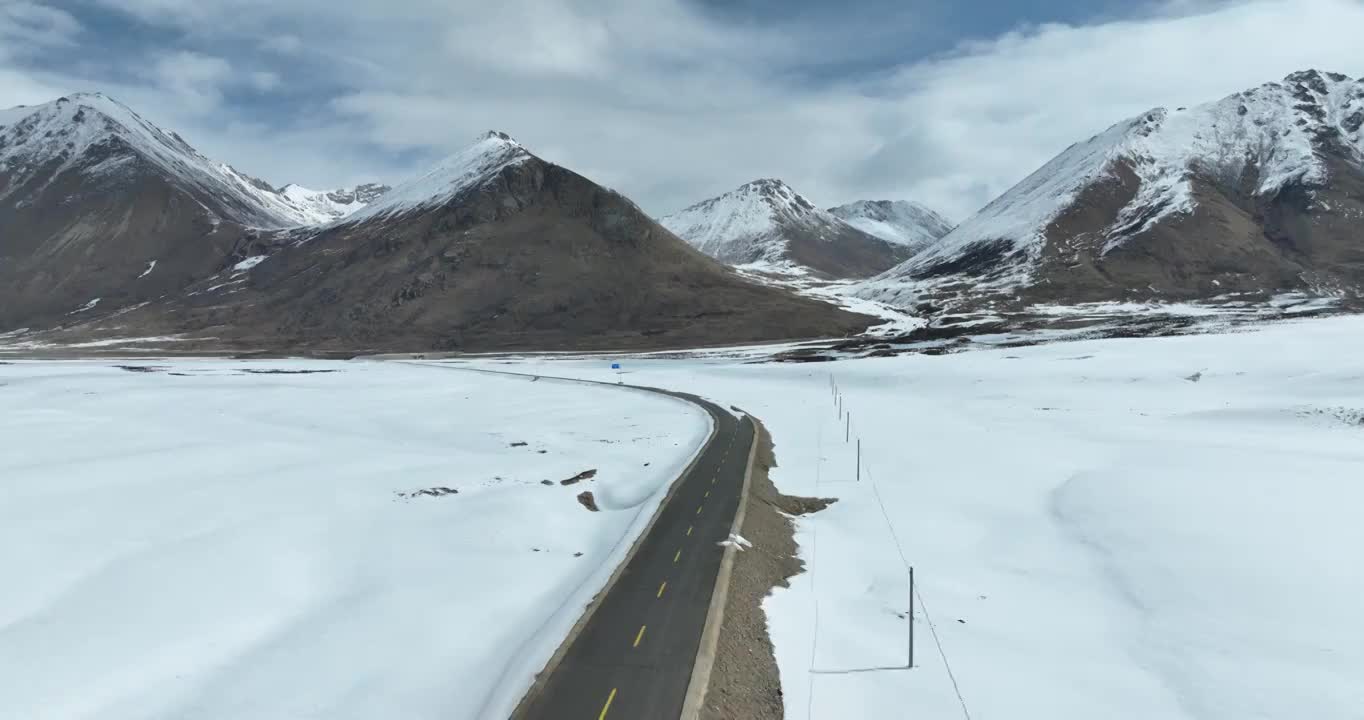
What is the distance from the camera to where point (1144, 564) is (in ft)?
90.2

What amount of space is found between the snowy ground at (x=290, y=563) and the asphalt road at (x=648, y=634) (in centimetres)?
104

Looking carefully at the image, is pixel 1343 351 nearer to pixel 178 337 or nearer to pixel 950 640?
pixel 950 640

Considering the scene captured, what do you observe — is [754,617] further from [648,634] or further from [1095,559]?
[1095,559]

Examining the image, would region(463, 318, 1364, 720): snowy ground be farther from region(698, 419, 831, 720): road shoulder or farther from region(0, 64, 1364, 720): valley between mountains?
region(698, 419, 831, 720): road shoulder

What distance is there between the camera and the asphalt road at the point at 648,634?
17766 millimetres

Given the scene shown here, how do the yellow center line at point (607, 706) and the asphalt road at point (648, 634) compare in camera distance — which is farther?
the asphalt road at point (648, 634)

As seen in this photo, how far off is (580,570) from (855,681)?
11.4 meters

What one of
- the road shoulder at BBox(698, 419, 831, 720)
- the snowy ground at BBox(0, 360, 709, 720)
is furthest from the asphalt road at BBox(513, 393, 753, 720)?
the snowy ground at BBox(0, 360, 709, 720)

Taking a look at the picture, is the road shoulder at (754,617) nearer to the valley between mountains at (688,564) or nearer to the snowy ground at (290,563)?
the valley between mountains at (688,564)

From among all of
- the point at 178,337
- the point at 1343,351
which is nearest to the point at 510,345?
the point at 178,337

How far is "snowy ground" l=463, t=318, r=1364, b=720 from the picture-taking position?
1959cm

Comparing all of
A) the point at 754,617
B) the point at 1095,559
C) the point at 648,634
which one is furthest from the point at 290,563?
the point at 1095,559

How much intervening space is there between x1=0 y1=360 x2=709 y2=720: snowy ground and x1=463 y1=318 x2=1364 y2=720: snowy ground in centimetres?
942

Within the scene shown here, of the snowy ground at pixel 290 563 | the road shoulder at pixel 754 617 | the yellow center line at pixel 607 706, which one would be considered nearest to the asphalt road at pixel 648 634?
the yellow center line at pixel 607 706
